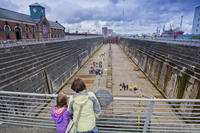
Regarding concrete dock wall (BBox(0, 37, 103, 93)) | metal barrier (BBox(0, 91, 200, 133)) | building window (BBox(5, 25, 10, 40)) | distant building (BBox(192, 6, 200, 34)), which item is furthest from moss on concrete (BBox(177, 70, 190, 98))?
distant building (BBox(192, 6, 200, 34))

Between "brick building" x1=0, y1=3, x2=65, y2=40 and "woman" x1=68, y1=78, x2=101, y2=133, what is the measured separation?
98.4 feet

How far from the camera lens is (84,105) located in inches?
91.3

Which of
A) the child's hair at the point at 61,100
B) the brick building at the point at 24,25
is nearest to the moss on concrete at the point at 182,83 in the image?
the child's hair at the point at 61,100

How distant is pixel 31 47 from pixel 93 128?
12.8 metres

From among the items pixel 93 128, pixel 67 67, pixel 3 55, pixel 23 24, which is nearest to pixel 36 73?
pixel 3 55

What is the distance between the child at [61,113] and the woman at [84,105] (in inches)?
7.7

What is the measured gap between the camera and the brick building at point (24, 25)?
2544cm

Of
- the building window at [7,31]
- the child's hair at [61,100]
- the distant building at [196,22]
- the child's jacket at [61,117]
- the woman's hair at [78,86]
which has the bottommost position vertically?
the child's jacket at [61,117]

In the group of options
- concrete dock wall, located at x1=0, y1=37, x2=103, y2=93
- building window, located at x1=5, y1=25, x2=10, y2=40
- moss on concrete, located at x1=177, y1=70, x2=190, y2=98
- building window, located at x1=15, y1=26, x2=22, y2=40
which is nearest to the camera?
concrete dock wall, located at x1=0, y1=37, x2=103, y2=93

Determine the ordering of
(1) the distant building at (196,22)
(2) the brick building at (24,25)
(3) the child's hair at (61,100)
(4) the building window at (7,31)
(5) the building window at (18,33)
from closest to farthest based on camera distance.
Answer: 1. (3) the child's hair at (61,100)
2. (2) the brick building at (24,25)
3. (4) the building window at (7,31)
4. (5) the building window at (18,33)
5. (1) the distant building at (196,22)

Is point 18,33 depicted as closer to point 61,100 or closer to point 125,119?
point 61,100

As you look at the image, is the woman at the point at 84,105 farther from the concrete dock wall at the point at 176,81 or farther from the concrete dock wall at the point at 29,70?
the concrete dock wall at the point at 176,81

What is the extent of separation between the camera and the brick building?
1001 inches

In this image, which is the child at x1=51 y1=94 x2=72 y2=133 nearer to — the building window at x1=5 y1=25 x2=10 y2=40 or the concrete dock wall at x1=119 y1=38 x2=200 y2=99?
the concrete dock wall at x1=119 y1=38 x2=200 y2=99
